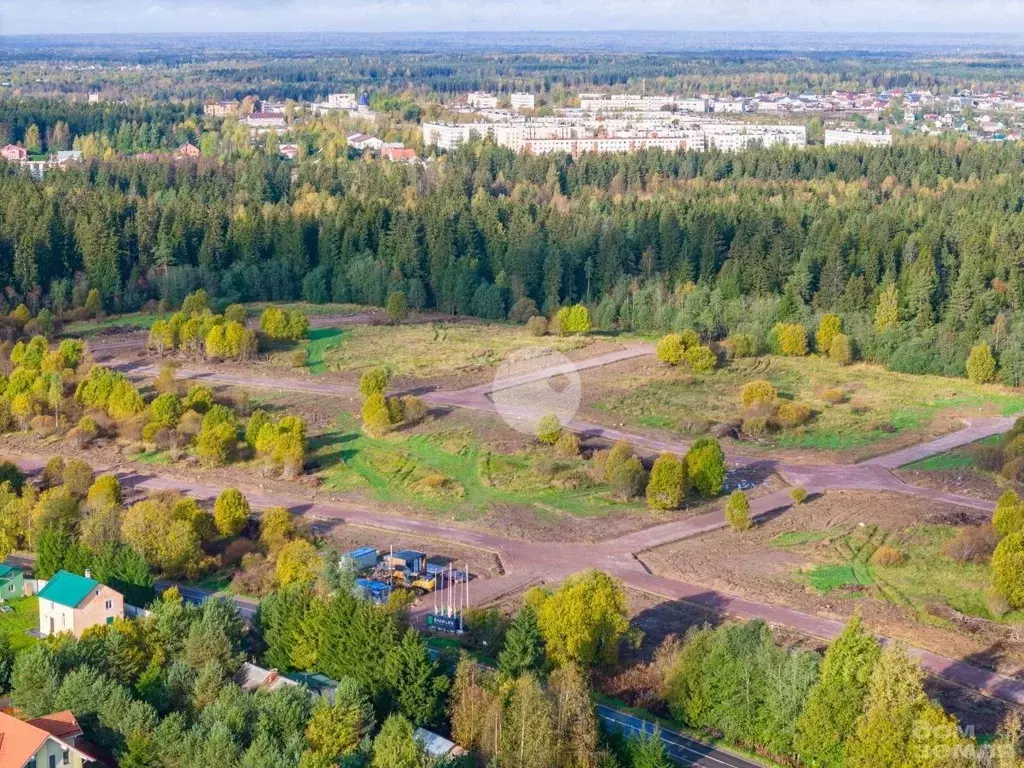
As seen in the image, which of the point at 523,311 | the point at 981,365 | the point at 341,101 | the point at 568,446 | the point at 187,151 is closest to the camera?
the point at 568,446

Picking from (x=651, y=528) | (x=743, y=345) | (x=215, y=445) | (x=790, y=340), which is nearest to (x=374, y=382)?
(x=215, y=445)

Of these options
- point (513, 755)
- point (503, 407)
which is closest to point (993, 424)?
point (503, 407)

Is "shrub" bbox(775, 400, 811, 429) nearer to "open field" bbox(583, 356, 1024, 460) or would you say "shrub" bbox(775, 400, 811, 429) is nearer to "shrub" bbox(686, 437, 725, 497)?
"open field" bbox(583, 356, 1024, 460)

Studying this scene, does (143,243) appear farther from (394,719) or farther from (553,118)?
(553,118)

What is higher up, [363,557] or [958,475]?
[363,557]

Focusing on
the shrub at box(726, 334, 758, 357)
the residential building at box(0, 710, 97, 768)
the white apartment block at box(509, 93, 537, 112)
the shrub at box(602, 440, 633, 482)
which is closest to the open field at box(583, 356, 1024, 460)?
the shrub at box(726, 334, 758, 357)

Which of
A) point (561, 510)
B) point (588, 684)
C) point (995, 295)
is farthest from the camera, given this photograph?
point (995, 295)

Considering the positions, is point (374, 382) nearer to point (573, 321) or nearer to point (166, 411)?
point (166, 411)
